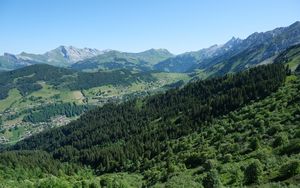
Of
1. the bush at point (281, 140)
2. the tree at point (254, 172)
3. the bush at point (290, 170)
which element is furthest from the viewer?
the bush at point (281, 140)

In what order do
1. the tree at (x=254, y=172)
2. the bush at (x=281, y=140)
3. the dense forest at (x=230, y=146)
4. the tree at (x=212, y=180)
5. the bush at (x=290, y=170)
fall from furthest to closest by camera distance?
1. the bush at (x=281, y=140)
2. the dense forest at (x=230, y=146)
3. the tree at (x=212, y=180)
4. the tree at (x=254, y=172)
5. the bush at (x=290, y=170)

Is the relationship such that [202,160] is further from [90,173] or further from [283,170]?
[90,173]

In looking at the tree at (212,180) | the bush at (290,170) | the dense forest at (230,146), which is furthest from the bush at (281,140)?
the bush at (290,170)

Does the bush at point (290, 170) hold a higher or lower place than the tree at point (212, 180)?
higher

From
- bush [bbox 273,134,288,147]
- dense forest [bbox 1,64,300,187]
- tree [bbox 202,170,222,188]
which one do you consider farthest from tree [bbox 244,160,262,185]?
bush [bbox 273,134,288,147]

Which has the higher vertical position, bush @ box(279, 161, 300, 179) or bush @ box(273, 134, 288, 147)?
bush @ box(279, 161, 300, 179)

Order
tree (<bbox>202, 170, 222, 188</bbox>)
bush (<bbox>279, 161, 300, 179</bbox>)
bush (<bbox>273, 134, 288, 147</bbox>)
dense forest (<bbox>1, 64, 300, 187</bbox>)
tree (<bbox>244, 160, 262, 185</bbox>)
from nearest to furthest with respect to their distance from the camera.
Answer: bush (<bbox>279, 161, 300, 179</bbox>) → tree (<bbox>244, 160, 262, 185</bbox>) → tree (<bbox>202, 170, 222, 188</bbox>) → dense forest (<bbox>1, 64, 300, 187</bbox>) → bush (<bbox>273, 134, 288, 147</bbox>)

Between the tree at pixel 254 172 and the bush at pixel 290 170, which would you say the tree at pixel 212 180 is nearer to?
the tree at pixel 254 172

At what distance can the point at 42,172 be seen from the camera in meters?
182

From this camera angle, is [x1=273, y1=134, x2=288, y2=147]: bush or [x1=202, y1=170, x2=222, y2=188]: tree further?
[x1=273, y1=134, x2=288, y2=147]: bush

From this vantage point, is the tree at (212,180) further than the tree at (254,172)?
Yes

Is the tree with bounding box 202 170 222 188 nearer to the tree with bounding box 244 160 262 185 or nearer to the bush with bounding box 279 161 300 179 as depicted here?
the tree with bounding box 244 160 262 185

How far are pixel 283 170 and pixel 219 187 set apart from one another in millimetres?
11470

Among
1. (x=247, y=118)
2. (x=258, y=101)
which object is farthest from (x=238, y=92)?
(x=247, y=118)
